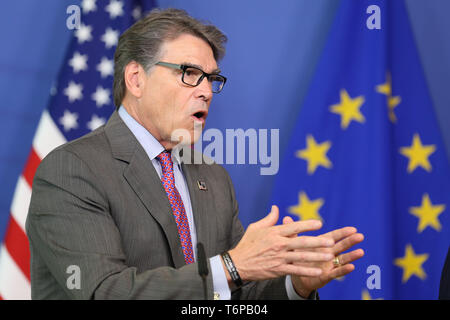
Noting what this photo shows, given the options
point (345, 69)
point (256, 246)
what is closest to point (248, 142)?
point (345, 69)

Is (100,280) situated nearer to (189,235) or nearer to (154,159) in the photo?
(189,235)

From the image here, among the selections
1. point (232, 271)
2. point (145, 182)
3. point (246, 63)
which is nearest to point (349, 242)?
point (232, 271)

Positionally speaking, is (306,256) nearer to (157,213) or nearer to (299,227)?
(299,227)

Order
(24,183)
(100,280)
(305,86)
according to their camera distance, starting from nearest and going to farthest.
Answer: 1. (100,280)
2. (24,183)
3. (305,86)

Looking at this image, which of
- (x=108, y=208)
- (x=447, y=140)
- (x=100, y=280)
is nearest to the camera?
(x=100, y=280)

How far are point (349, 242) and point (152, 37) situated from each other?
3.64 ft

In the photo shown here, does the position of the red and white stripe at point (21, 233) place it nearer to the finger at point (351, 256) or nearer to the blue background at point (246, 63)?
the blue background at point (246, 63)

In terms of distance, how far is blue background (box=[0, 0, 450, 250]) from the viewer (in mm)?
2963

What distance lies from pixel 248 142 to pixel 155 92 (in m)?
0.99

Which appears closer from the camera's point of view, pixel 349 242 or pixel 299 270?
pixel 299 270

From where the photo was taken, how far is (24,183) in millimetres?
2719

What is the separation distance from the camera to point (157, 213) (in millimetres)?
1900

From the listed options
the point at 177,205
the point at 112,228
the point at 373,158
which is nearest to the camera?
the point at 112,228

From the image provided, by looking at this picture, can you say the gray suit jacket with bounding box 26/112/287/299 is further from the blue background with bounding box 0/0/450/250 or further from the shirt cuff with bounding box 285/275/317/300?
the blue background with bounding box 0/0/450/250
